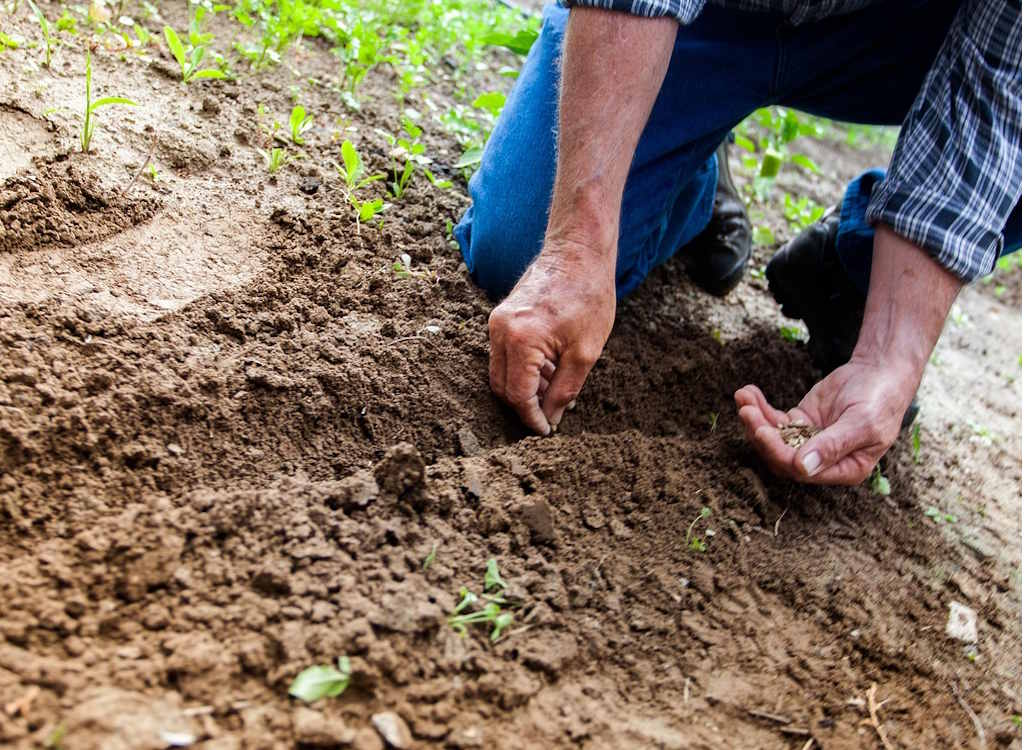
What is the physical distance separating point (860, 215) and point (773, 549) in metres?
1.11

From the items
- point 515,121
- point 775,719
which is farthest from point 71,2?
point 775,719

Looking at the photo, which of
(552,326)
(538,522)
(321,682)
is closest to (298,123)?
(552,326)

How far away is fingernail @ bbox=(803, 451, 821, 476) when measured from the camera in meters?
1.77

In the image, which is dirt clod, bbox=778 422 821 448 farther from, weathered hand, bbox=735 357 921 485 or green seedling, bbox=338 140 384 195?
green seedling, bbox=338 140 384 195

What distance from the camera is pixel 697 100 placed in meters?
2.15

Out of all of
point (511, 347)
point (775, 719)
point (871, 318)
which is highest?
point (871, 318)

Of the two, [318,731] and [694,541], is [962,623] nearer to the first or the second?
[694,541]

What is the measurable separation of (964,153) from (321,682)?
5.97ft

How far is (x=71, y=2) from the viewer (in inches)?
101

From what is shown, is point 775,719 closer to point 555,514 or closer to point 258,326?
point 555,514

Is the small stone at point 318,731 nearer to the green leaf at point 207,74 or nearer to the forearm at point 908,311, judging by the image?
the forearm at point 908,311

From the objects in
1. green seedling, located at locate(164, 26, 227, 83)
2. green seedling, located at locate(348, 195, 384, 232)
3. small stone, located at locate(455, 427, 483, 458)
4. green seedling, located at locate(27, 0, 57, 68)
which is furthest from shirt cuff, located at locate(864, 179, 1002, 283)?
green seedling, located at locate(27, 0, 57, 68)

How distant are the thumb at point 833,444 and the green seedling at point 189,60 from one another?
5.69 ft

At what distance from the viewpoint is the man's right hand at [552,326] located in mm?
1695
